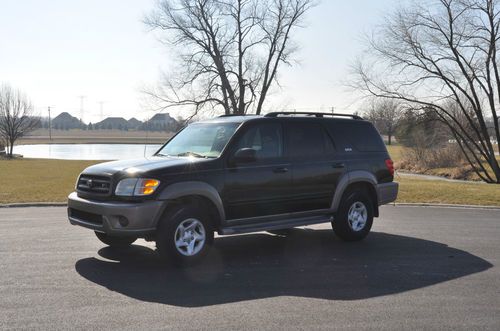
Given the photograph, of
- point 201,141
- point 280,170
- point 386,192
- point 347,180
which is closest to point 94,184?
point 201,141

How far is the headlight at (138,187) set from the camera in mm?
6250

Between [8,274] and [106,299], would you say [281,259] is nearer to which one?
[106,299]

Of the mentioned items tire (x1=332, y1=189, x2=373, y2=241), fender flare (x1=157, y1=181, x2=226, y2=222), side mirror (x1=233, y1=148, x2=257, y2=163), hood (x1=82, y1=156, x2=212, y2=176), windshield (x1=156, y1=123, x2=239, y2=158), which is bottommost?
tire (x1=332, y1=189, x2=373, y2=241)

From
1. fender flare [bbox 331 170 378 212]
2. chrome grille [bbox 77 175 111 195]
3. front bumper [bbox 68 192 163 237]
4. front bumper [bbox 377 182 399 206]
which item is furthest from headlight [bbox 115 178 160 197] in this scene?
front bumper [bbox 377 182 399 206]

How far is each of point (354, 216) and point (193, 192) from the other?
3.07m

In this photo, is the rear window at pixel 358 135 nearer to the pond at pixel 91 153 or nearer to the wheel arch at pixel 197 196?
the wheel arch at pixel 197 196

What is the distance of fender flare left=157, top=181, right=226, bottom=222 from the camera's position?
6.29 m

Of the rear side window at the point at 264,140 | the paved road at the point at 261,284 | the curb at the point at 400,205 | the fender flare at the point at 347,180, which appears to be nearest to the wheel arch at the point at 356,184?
the fender flare at the point at 347,180

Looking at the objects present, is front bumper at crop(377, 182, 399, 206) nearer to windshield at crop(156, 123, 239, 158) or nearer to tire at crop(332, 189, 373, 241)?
tire at crop(332, 189, 373, 241)

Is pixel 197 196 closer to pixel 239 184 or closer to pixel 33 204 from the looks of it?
pixel 239 184

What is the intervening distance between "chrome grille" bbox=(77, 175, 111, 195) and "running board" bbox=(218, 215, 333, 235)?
1.53 metres

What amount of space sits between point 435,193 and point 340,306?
1182 cm

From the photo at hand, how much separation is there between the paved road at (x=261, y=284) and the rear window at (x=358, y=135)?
1.53 meters

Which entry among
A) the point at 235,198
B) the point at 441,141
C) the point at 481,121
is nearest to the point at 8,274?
the point at 235,198
